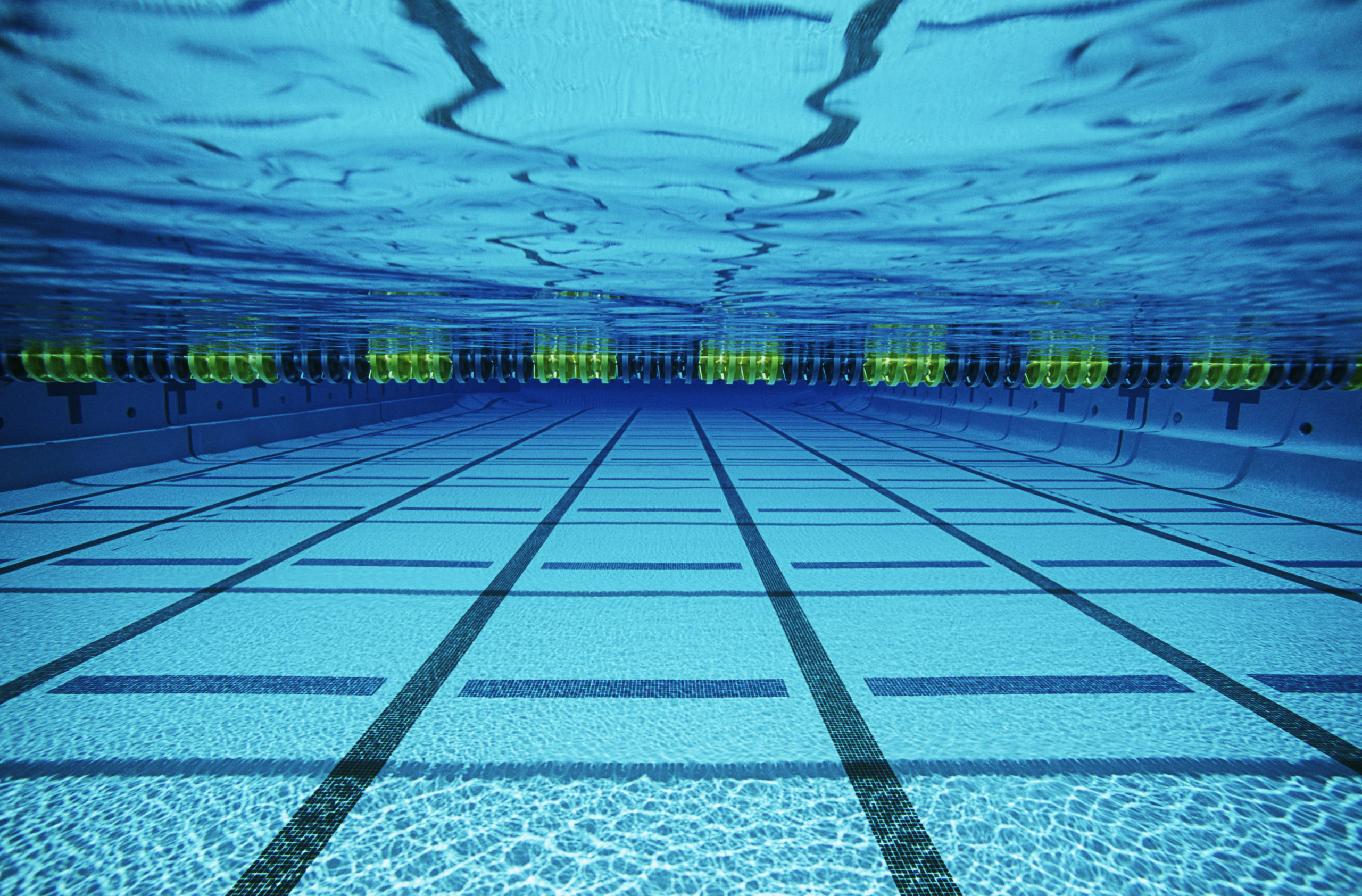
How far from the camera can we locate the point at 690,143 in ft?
4.92

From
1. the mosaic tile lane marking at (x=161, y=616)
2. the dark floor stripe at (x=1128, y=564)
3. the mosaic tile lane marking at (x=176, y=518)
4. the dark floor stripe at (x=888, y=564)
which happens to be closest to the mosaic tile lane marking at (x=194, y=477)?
the mosaic tile lane marking at (x=176, y=518)

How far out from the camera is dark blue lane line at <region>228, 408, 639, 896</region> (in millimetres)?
1365

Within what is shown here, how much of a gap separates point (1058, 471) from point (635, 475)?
4750 mm

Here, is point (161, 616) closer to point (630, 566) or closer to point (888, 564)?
Result: point (630, 566)

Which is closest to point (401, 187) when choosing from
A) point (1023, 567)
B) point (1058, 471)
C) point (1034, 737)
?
point (1034, 737)

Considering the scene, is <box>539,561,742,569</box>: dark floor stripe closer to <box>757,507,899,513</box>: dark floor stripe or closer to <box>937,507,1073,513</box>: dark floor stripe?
<box>757,507,899,513</box>: dark floor stripe

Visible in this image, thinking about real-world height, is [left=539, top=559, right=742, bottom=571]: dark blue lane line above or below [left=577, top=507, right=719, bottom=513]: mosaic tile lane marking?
above

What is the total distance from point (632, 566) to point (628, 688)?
1367 millimetres

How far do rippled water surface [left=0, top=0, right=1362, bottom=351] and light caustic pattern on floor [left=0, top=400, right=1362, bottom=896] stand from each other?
61.1 inches

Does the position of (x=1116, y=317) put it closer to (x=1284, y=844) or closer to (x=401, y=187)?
(x=1284, y=844)

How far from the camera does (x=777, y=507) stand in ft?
16.6

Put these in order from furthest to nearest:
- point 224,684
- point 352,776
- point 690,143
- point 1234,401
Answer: point 1234,401, point 224,684, point 352,776, point 690,143

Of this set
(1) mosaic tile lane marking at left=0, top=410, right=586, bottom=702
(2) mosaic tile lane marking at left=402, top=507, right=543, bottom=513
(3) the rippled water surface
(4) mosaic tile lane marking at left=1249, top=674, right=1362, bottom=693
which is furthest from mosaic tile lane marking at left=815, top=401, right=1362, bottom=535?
(1) mosaic tile lane marking at left=0, top=410, right=586, bottom=702

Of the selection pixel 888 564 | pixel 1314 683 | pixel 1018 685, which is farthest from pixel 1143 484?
pixel 1018 685
